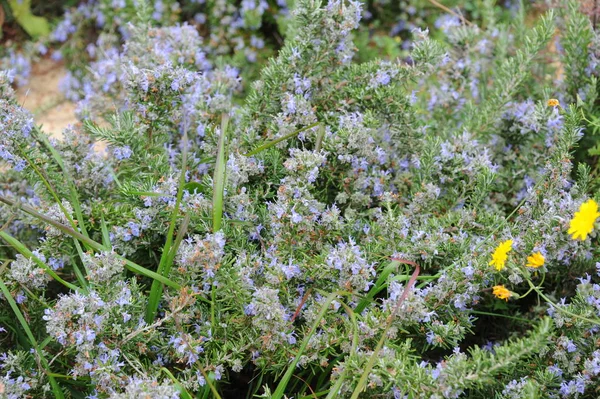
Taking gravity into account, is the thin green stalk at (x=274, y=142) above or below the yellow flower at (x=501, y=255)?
above

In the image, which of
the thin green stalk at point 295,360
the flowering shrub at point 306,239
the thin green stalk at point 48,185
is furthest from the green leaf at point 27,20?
the thin green stalk at point 295,360

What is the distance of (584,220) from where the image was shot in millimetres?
1716

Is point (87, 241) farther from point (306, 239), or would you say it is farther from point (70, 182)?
point (306, 239)

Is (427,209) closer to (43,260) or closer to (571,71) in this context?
(571,71)

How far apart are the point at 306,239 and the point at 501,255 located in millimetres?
573

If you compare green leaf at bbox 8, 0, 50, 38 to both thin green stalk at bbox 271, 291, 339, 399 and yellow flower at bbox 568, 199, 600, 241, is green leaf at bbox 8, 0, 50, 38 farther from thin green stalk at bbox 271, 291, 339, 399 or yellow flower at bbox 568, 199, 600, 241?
yellow flower at bbox 568, 199, 600, 241

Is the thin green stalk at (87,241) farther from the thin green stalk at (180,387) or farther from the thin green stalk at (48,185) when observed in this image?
the thin green stalk at (180,387)

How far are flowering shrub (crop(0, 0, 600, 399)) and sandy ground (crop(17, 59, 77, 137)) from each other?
1412mm

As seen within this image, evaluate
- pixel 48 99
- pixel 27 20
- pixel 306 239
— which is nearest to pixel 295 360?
pixel 306 239

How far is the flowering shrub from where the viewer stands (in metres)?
1.77

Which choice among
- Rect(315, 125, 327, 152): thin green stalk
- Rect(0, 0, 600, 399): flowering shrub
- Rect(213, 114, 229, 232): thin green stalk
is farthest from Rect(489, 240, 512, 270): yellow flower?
Rect(213, 114, 229, 232): thin green stalk

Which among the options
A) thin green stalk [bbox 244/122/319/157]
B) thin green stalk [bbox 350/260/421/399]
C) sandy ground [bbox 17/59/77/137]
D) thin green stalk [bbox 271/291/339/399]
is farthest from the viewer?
sandy ground [bbox 17/59/77/137]

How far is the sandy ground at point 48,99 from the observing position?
3934mm

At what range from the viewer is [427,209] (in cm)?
220
